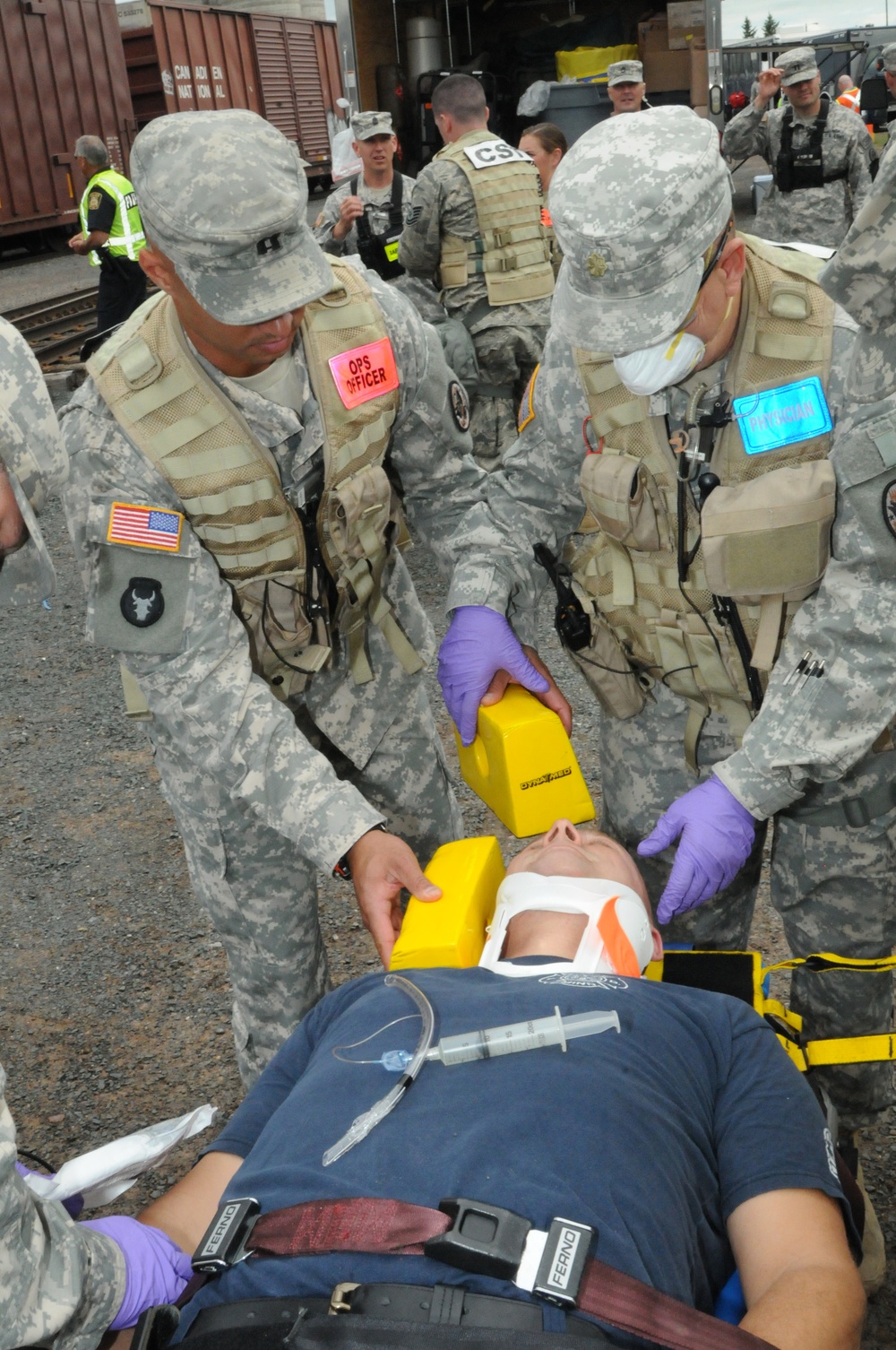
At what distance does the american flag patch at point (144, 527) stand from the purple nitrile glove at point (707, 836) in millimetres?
1017

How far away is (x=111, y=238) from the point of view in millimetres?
9273

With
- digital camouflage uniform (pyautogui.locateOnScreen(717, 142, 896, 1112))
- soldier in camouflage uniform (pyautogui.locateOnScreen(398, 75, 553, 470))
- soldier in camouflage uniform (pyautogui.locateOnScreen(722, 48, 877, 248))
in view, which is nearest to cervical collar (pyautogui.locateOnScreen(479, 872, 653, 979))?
digital camouflage uniform (pyautogui.locateOnScreen(717, 142, 896, 1112))

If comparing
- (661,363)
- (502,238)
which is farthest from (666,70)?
(661,363)

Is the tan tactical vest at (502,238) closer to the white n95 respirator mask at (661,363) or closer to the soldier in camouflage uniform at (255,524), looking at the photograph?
the soldier in camouflage uniform at (255,524)

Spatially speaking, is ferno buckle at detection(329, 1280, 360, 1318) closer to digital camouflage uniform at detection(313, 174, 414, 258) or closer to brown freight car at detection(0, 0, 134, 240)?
digital camouflage uniform at detection(313, 174, 414, 258)

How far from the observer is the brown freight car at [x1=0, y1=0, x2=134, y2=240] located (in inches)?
633

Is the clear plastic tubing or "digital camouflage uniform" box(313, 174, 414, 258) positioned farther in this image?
"digital camouflage uniform" box(313, 174, 414, 258)

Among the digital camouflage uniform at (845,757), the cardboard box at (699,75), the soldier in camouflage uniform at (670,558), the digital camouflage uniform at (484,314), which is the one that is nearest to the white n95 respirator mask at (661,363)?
the soldier in camouflage uniform at (670,558)

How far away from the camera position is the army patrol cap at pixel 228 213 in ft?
6.25

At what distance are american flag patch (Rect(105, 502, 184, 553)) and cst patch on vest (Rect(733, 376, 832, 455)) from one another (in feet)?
3.31

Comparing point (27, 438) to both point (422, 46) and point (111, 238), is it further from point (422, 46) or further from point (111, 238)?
point (111, 238)

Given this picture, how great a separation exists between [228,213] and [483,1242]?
1.55m

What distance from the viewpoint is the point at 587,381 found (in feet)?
6.96

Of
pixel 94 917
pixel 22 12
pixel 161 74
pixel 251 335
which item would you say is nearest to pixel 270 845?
pixel 251 335
